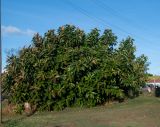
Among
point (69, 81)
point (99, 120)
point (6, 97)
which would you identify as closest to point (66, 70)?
point (69, 81)

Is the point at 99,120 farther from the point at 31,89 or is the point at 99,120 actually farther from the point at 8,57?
the point at 8,57

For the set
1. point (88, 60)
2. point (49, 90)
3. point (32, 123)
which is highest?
point (88, 60)

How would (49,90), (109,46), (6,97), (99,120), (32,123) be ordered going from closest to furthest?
(32,123)
(99,120)
(49,90)
(6,97)
(109,46)

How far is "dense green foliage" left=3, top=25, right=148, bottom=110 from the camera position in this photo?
26.1 m

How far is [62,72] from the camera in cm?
2712

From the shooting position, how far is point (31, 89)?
2616 centimetres

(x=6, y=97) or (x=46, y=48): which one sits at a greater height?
(x=46, y=48)

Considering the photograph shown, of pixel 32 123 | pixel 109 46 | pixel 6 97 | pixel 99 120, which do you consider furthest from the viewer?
pixel 109 46

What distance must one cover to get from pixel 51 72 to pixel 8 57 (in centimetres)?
314

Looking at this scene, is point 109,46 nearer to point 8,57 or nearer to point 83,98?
point 83,98

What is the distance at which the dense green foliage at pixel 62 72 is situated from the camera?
26.1 metres

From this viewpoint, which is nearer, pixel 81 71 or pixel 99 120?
pixel 99 120

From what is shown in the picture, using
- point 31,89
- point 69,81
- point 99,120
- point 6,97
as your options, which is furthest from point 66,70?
point 99,120

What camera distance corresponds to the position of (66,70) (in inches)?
1045
